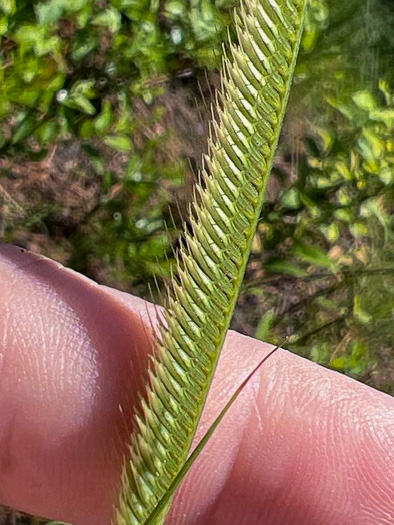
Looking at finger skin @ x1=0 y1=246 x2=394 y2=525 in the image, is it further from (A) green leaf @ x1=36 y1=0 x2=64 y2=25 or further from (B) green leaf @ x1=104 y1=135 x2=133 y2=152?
(A) green leaf @ x1=36 y1=0 x2=64 y2=25

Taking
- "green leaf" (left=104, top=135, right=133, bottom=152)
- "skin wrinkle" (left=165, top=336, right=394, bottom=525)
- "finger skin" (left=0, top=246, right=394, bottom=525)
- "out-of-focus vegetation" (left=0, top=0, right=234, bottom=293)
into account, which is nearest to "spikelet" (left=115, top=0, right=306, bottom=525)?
"finger skin" (left=0, top=246, right=394, bottom=525)

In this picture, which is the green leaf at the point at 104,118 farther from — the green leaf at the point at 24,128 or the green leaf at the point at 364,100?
the green leaf at the point at 364,100

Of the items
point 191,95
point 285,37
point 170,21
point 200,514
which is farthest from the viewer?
point 191,95

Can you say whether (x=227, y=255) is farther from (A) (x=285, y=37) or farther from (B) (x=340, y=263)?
(B) (x=340, y=263)

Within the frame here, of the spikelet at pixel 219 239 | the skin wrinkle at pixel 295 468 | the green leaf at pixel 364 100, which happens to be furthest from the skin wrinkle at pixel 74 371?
the green leaf at pixel 364 100

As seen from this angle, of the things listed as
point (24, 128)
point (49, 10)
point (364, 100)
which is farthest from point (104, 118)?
point (364, 100)

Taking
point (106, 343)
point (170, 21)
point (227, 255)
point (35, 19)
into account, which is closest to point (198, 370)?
point (227, 255)
